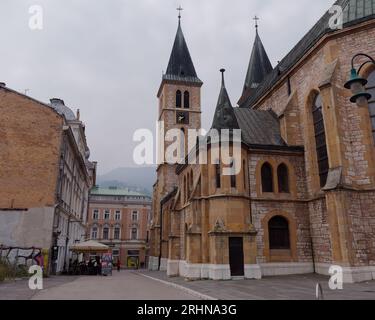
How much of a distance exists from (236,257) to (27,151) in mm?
16101

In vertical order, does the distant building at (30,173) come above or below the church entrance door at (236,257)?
above

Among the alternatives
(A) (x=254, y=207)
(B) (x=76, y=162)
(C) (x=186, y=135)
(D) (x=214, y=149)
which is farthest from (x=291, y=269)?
(C) (x=186, y=135)

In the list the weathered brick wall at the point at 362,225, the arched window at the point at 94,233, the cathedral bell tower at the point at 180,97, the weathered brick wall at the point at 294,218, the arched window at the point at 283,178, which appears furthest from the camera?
the arched window at the point at 94,233

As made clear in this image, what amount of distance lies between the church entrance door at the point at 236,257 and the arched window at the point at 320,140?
264 inches

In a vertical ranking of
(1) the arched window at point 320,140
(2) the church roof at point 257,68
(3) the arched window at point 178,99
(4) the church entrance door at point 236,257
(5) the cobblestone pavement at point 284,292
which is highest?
(2) the church roof at point 257,68

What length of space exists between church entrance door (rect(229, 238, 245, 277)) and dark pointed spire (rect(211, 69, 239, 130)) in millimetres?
7382

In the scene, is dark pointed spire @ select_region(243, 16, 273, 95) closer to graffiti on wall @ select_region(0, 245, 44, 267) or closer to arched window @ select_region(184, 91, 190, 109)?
arched window @ select_region(184, 91, 190, 109)

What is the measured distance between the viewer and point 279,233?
2169 centimetres

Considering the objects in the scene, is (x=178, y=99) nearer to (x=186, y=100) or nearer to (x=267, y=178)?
(x=186, y=100)

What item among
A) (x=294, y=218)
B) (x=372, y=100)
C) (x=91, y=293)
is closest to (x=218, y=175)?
(x=294, y=218)

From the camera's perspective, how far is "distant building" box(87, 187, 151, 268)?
63812 millimetres

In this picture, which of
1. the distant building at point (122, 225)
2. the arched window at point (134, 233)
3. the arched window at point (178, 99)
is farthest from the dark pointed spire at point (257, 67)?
the arched window at point (134, 233)

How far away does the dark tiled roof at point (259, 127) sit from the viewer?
2352cm

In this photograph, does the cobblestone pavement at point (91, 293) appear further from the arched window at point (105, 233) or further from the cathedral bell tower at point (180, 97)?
the arched window at point (105, 233)
